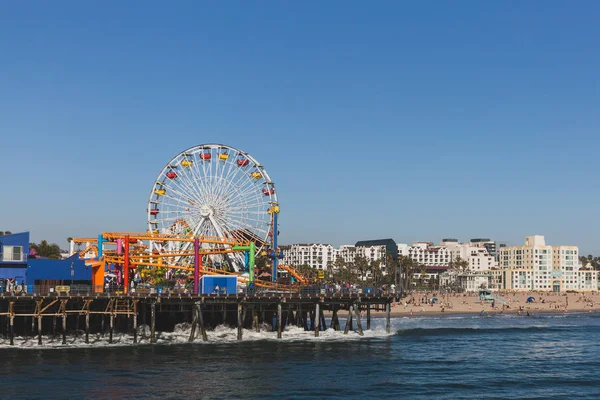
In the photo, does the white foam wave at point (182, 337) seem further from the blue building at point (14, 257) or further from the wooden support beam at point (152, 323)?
the blue building at point (14, 257)

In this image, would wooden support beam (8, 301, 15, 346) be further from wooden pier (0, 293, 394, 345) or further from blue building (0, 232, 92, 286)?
blue building (0, 232, 92, 286)

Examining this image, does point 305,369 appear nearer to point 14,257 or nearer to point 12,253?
point 14,257

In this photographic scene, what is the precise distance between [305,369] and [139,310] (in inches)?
918

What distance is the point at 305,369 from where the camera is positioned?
182 feet

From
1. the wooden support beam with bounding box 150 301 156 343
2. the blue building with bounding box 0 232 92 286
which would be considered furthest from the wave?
the blue building with bounding box 0 232 92 286

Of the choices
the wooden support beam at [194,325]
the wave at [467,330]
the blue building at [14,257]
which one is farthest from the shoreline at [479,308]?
the blue building at [14,257]

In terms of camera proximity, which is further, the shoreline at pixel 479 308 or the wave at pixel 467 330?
the shoreline at pixel 479 308

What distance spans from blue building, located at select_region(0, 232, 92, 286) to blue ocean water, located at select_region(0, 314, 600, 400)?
813 cm

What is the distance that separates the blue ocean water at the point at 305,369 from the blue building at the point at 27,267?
26.7 ft

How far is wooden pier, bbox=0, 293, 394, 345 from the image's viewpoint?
66.6 meters

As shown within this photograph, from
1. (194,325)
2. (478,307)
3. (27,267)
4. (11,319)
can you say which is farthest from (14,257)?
(478,307)

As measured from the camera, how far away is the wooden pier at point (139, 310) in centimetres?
6656

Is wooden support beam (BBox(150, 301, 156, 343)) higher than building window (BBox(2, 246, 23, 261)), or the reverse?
building window (BBox(2, 246, 23, 261))

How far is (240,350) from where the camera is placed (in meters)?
64.9
